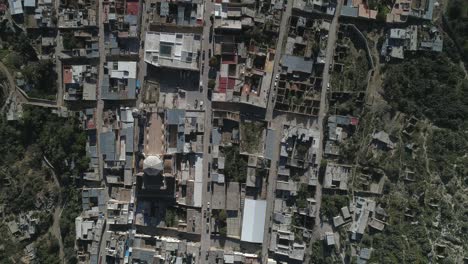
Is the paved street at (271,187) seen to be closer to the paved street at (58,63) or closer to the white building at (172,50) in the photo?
the white building at (172,50)

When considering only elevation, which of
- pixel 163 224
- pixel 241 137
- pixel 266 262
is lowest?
pixel 266 262

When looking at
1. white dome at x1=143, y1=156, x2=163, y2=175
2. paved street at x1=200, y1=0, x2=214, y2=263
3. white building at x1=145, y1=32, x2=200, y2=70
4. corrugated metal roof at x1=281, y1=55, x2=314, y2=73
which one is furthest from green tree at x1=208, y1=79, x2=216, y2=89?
white dome at x1=143, y1=156, x2=163, y2=175

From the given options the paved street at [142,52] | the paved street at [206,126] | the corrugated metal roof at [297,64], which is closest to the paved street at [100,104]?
the paved street at [142,52]

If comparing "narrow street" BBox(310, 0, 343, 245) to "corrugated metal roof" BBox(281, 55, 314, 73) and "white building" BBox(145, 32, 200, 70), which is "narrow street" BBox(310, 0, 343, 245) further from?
"white building" BBox(145, 32, 200, 70)

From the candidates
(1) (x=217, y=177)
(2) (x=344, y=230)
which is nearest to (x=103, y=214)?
(1) (x=217, y=177)

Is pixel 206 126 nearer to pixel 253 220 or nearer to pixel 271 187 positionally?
pixel 271 187

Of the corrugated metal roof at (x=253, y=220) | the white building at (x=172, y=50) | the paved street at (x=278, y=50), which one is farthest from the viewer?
the corrugated metal roof at (x=253, y=220)

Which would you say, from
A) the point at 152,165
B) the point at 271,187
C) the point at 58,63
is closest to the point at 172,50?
the point at 152,165

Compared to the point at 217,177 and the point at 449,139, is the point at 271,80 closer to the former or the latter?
the point at 217,177
